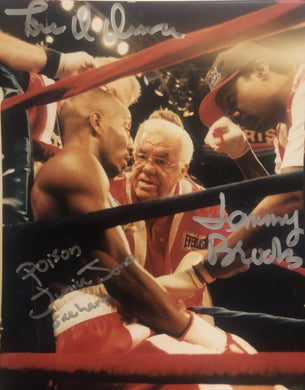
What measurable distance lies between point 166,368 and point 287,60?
1.06 m

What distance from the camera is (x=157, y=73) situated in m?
1.46

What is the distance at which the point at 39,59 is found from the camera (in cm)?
146

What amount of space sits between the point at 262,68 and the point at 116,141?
21.3 inches

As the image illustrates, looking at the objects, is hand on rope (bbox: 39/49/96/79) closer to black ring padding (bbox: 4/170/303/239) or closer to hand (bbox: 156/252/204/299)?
black ring padding (bbox: 4/170/303/239)

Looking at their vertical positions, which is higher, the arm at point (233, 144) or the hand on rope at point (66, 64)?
the hand on rope at point (66, 64)

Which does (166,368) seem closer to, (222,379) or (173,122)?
(222,379)

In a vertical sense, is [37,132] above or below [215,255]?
above

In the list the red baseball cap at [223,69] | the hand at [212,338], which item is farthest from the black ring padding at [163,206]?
the hand at [212,338]

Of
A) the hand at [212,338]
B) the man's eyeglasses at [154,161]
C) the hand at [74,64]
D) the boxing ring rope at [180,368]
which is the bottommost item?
the boxing ring rope at [180,368]

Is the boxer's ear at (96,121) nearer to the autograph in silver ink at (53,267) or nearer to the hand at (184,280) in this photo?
the autograph in silver ink at (53,267)

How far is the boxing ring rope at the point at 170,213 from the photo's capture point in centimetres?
133

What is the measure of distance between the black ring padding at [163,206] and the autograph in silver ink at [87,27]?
54 cm

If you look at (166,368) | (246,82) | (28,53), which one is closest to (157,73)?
(246,82)

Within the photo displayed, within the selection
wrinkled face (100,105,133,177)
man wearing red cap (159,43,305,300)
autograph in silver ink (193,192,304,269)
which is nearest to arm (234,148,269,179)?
man wearing red cap (159,43,305,300)
